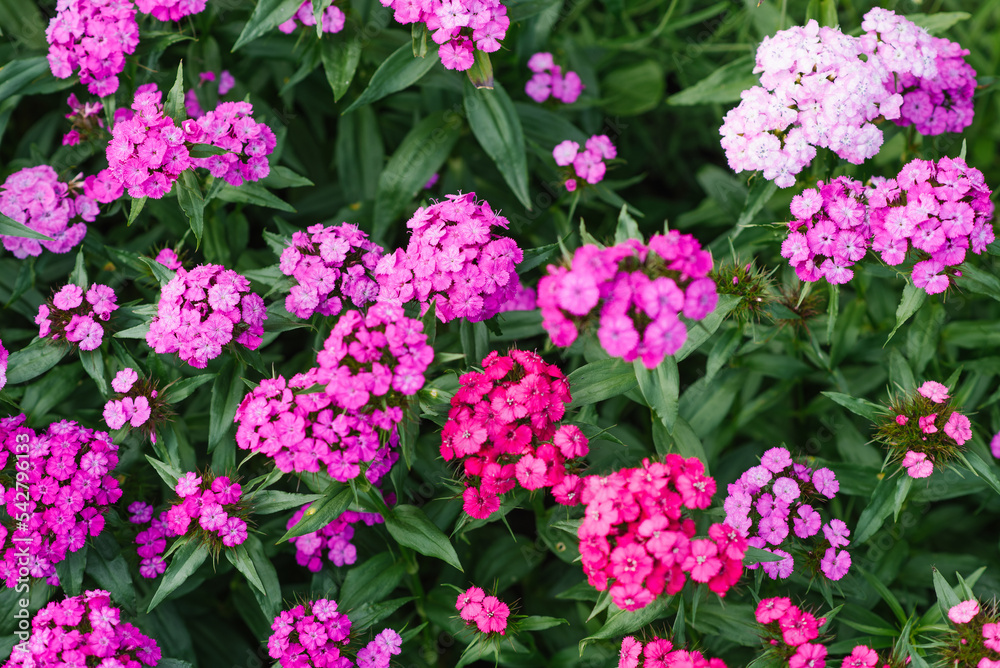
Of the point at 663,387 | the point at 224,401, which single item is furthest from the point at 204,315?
the point at 663,387

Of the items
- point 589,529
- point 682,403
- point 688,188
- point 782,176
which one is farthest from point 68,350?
point 688,188

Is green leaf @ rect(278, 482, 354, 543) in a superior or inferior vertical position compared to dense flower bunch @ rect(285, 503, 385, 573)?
superior

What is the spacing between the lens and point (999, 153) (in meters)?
5.58

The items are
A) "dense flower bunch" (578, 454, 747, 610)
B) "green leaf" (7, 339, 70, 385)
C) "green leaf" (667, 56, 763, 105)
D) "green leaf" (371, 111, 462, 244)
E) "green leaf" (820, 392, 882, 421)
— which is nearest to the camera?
"dense flower bunch" (578, 454, 747, 610)

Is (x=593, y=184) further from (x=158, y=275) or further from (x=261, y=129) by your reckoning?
(x=158, y=275)

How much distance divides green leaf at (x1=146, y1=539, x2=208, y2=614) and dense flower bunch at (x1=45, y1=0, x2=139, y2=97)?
2280 millimetres

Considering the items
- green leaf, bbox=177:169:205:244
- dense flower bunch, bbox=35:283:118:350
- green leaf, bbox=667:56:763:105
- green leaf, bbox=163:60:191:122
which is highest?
green leaf, bbox=163:60:191:122

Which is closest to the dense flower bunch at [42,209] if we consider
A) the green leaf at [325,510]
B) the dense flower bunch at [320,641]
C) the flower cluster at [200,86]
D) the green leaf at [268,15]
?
the flower cluster at [200,86]

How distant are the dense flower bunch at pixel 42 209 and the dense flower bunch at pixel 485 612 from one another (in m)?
2.53

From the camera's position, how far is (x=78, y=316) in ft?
11.2

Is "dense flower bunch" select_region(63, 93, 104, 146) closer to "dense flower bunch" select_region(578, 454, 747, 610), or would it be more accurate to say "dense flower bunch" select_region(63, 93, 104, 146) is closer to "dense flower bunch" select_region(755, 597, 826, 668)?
"dense flower bunch" select_region(578, 454, 747, 610)

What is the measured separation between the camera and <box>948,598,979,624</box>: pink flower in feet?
9.48

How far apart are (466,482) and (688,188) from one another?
3.72 meters

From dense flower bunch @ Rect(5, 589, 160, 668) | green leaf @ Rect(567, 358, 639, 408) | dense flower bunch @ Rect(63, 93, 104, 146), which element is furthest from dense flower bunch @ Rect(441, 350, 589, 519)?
dense flower bunch @ Rect(63, 93, 104, 146)
